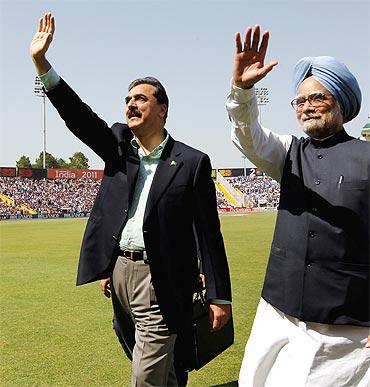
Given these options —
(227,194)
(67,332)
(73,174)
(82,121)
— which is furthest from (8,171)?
(82,121)

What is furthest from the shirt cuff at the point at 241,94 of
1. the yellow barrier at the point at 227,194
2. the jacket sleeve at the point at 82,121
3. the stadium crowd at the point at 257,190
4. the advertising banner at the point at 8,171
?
the yellow barrier at the point at 227,194

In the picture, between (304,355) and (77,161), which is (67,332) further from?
(77,161)

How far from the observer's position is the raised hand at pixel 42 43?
11.2 feet

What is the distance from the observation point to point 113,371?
16.4 feet

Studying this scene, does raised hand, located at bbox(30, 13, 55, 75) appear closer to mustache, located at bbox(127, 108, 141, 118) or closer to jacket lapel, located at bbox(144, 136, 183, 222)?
mustache, located at bbox(127, 108, 141, 118)

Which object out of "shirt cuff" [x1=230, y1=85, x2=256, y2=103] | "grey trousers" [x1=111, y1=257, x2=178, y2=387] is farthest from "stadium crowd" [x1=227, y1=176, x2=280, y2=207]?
"shirt cuff" [x1=230, y1=85, x2=256, y2=103]

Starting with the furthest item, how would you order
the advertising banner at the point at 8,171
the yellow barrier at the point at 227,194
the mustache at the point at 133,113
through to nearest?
the yellow barrier at the point at 227,194
the advertising banner at the point at 8,171
the mustache at the point at 133,113

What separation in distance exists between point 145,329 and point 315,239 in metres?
1.28

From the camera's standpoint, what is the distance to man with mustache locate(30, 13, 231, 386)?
3.42 metres

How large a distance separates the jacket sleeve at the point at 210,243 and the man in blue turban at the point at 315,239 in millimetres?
468

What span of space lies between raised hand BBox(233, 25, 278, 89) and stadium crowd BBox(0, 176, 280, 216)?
51610 millimetres

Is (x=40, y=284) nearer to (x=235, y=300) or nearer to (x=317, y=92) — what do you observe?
(x=235, y=300)

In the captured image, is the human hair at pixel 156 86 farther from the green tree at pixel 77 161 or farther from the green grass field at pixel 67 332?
the green tree at pixel 77 161

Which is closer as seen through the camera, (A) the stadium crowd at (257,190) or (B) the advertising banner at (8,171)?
(B) the advertising banner at (8,171)
